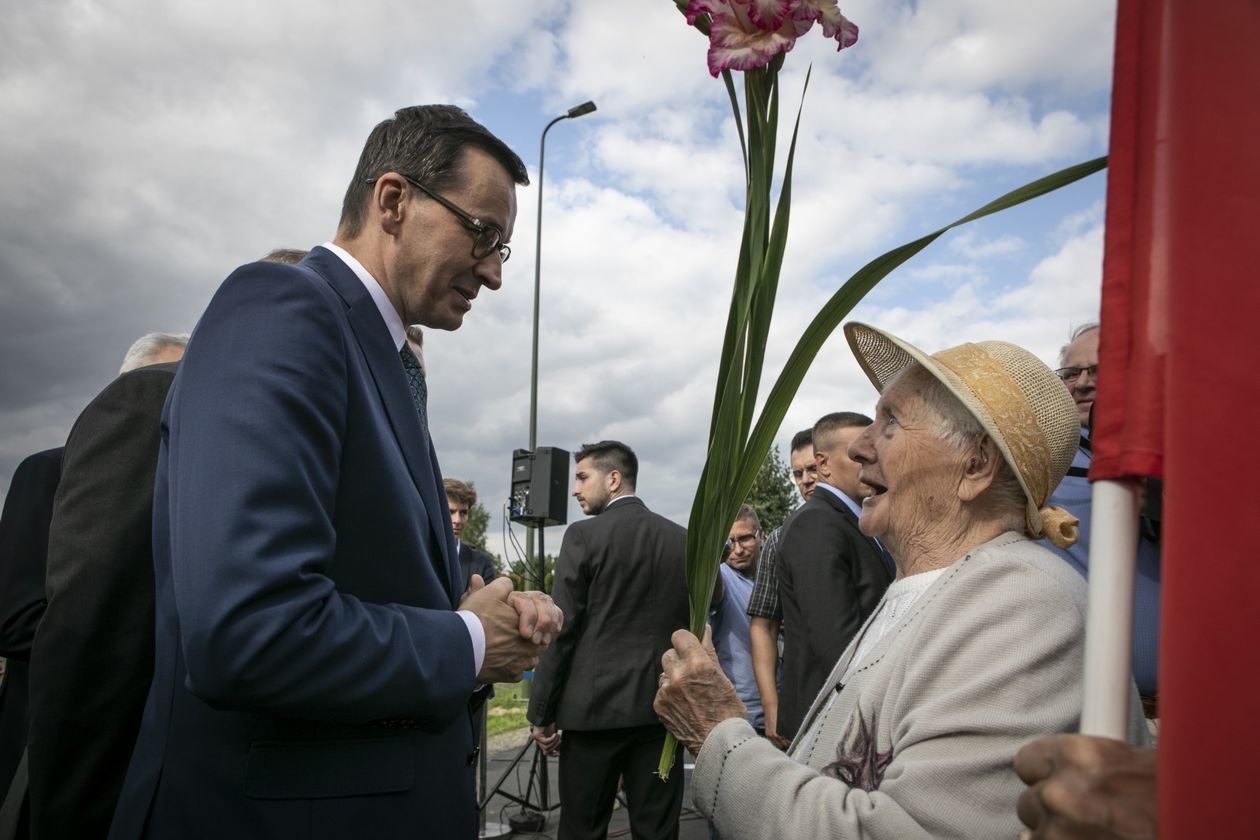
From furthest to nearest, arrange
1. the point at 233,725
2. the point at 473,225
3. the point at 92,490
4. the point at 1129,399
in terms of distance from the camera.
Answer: the point at 92,490 → the point at 473,225 → the point at 233,725 → the point at 1129,399

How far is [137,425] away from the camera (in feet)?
6.91

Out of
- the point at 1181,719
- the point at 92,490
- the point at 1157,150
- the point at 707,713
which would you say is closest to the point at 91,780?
the point at 92,490

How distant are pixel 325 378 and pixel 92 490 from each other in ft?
3.29

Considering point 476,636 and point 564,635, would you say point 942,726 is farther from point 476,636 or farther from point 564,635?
point 564,635

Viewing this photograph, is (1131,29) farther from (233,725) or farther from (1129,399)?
(233,725)

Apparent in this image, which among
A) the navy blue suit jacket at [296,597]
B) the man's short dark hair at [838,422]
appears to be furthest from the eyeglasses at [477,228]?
the man's short dark hair at [838,422]

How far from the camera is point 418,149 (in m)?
1.90

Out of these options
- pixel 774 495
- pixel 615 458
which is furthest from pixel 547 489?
pixel 774 495

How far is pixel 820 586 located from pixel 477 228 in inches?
105

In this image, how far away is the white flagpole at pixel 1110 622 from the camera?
0.79 metres

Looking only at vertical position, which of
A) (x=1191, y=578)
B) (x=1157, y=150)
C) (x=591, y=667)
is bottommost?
(x=591, y=667)

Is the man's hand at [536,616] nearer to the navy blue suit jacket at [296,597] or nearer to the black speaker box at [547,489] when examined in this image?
the navy blue suit jacket at [296,597]

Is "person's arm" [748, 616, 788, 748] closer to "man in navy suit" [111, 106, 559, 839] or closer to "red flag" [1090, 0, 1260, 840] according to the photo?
"man in navy suit" [111, 106, 559, 839]

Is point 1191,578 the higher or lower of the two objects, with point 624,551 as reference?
higher
